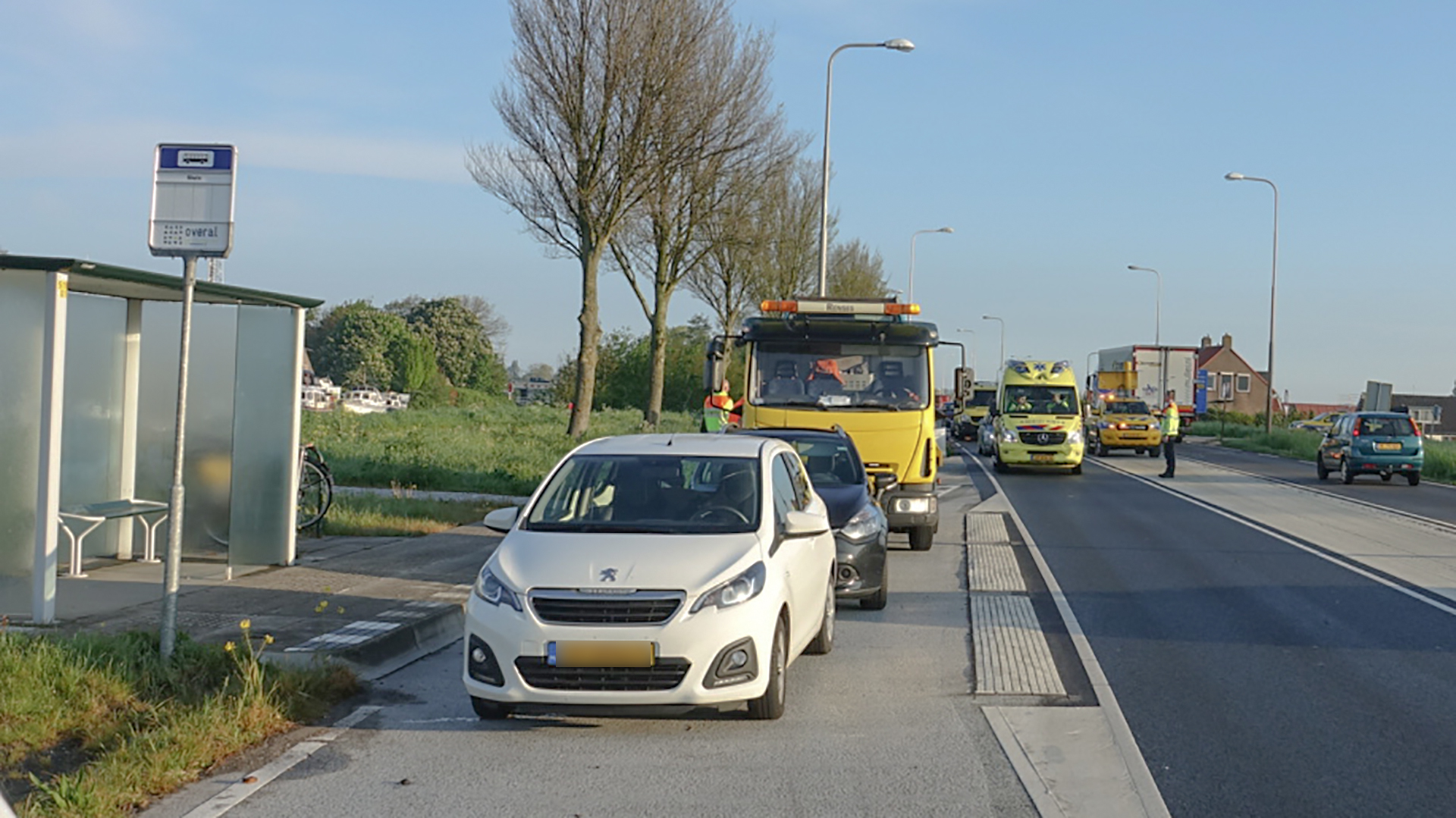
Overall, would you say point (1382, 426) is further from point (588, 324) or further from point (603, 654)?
point (603, 654)

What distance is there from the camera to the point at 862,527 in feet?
36.5

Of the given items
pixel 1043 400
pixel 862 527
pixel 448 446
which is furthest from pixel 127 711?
pixel 1043 400

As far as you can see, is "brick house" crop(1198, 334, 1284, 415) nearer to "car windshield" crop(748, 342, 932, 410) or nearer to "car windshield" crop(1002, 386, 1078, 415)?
"car windshield" crop(1002, 386, 1078, 415)

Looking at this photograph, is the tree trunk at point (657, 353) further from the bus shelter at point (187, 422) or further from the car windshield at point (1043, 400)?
the bus shelter at point (187, 422)

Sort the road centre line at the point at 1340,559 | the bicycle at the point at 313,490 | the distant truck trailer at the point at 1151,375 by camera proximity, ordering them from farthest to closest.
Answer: the distant truck trailer at the point at 1151,375 < the bicycle at the point at 313,490 < the road centre line at the point at 1340,559

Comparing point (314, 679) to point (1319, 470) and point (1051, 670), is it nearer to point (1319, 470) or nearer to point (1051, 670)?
point (1051, 670)

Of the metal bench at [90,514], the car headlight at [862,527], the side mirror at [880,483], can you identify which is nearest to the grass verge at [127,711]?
the metal bench at [90,514]

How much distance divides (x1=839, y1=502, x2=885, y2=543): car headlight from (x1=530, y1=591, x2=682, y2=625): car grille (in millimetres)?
4167

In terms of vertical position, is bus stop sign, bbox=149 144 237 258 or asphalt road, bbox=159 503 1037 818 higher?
bus stop sign, bbox=149 144 237 258

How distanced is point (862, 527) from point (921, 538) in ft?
16.6

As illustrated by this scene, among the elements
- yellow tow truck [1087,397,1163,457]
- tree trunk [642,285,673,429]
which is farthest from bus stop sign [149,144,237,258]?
yellow tow truck [1087,397,1163,457]

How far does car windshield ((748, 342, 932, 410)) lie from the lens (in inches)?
671

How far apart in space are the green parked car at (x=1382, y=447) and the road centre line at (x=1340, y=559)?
5.00m

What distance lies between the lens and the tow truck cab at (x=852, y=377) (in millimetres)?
16562
